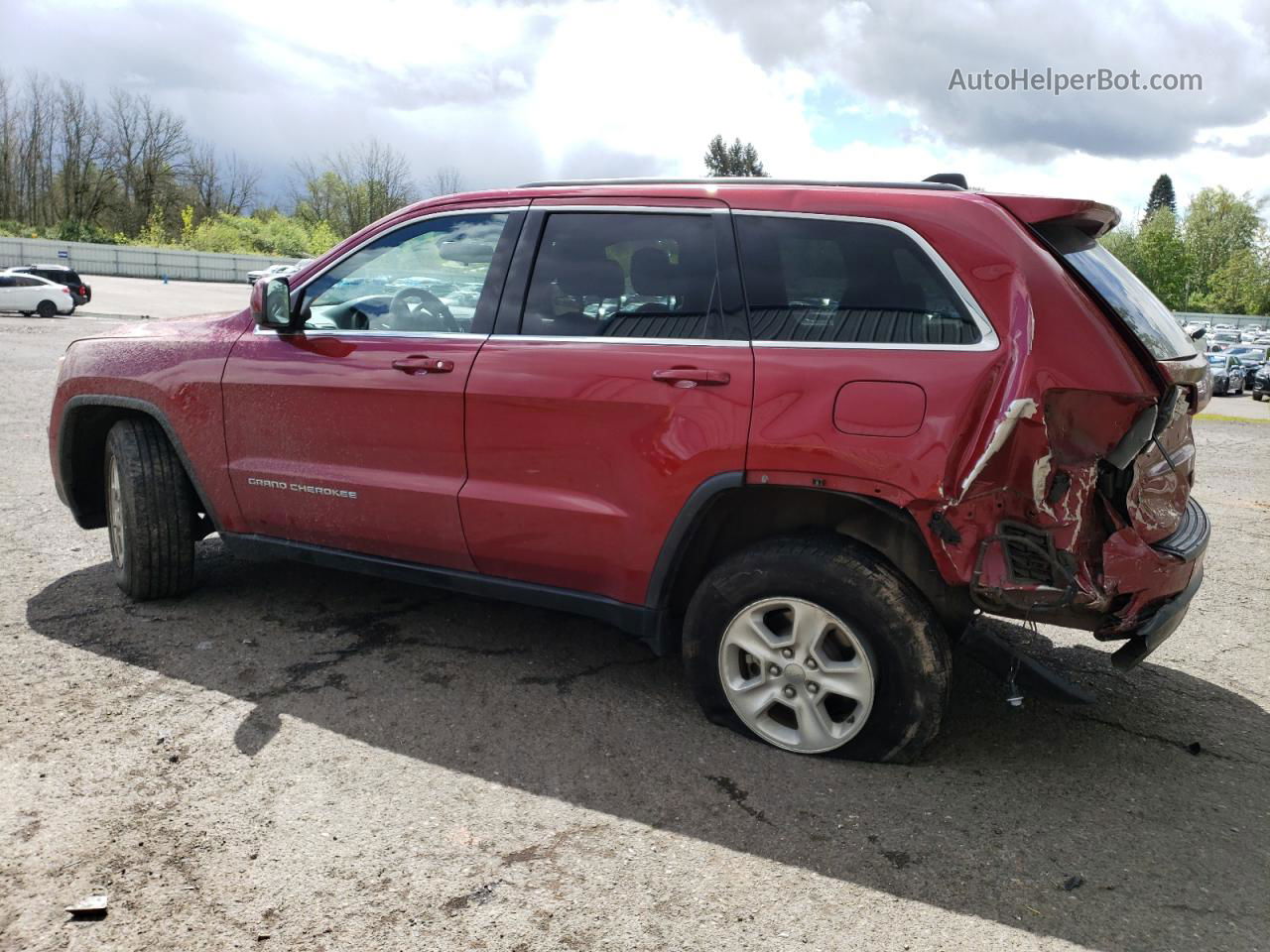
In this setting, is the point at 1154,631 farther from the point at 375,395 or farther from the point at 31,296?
the point at 31,296

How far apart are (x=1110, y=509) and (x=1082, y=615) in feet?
1.08

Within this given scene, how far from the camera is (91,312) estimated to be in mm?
34875

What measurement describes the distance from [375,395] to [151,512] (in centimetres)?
140

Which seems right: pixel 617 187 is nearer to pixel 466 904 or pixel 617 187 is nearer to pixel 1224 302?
pixel 466 904

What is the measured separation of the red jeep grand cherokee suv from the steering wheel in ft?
0.07

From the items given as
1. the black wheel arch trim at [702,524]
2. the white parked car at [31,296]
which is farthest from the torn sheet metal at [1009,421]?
the white parked car at [31,296]

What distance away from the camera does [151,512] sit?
4.70 metres

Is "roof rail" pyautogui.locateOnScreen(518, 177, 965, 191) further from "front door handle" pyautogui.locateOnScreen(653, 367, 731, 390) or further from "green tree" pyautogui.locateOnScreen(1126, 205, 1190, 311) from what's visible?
"green tree" pyautogui.locateOnScreen(1126, 205, 1190, 311)

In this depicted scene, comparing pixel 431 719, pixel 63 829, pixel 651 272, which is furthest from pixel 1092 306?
pixel 63 829

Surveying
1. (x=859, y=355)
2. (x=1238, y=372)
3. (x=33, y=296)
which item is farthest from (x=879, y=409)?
(x=33, y=296)

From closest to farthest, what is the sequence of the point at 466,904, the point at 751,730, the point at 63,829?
the point at 466,904, the point at 63,829, the point at 751,730

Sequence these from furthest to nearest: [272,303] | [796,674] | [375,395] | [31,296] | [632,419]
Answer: [31,296] < [272,303] < [375,395] < [632,419] < [796,674]

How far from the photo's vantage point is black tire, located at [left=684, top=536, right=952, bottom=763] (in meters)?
3.27

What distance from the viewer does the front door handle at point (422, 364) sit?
392 cm
